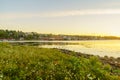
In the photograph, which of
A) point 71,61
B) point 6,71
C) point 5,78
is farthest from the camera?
point 71,61

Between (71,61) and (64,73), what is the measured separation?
3.83m

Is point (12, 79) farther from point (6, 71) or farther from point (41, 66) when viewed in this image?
point (41, 66)

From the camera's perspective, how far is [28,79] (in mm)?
Result: 17047

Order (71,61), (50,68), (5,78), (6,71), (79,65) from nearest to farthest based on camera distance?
(5,78)
(6,71)
(50,68)
(79,65)
(71,61)

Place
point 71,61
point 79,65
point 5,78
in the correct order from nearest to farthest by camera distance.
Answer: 1. point 5,78
2. point 79,65
3. point 71,61

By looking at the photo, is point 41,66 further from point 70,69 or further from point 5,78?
point 5,78

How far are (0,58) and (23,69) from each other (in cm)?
316

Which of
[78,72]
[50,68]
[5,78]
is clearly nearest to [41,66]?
[50,68]

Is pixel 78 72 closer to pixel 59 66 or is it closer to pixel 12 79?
pixel 59 66

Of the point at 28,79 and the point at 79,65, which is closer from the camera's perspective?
the point at 28,79

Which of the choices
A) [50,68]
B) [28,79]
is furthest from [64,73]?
[28,79]

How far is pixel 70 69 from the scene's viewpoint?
19469 millimetres

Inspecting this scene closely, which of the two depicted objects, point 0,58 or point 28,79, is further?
point 0,58

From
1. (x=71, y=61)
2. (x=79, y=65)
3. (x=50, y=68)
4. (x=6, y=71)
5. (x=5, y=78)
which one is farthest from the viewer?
(x=71, y=61)
